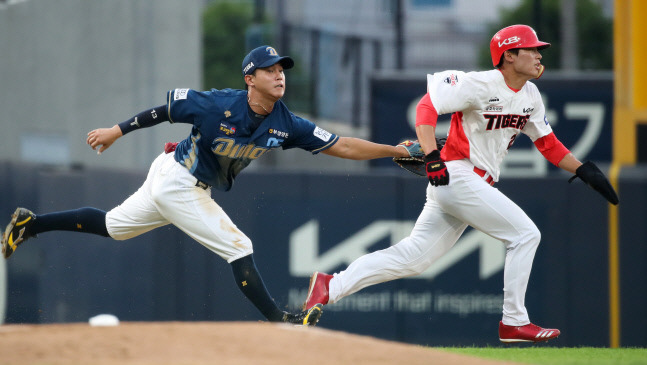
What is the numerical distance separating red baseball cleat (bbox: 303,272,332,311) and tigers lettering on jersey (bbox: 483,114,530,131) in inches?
58.2

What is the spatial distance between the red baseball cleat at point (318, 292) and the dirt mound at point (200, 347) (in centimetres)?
75

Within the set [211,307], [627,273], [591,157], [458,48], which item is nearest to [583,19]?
[458,48]

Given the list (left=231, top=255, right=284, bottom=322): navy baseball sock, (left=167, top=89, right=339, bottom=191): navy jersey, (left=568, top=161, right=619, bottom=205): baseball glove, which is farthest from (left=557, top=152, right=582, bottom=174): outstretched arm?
(left=231, top=255, right=284, bottom=322): navy baseball sock

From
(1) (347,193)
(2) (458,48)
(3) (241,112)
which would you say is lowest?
(1) (347,193)

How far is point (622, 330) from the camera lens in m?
9.12

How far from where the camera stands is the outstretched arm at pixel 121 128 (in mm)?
6434

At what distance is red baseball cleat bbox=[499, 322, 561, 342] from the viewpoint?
6348 millimetres

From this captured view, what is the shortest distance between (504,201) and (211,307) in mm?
3855

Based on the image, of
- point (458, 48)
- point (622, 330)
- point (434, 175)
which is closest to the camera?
point (434, 175)

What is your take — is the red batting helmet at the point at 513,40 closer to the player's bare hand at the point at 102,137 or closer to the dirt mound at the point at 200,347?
the dirt mound at the point at 200,347

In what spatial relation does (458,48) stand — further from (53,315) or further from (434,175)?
(434,175)

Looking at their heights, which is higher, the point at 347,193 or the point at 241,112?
the point at 241,112

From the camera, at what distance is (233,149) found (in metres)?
6.42

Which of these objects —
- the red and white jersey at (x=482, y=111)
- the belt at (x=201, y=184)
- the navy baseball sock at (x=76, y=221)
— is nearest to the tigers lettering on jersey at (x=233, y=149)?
the belt at (x=201, y=184)
